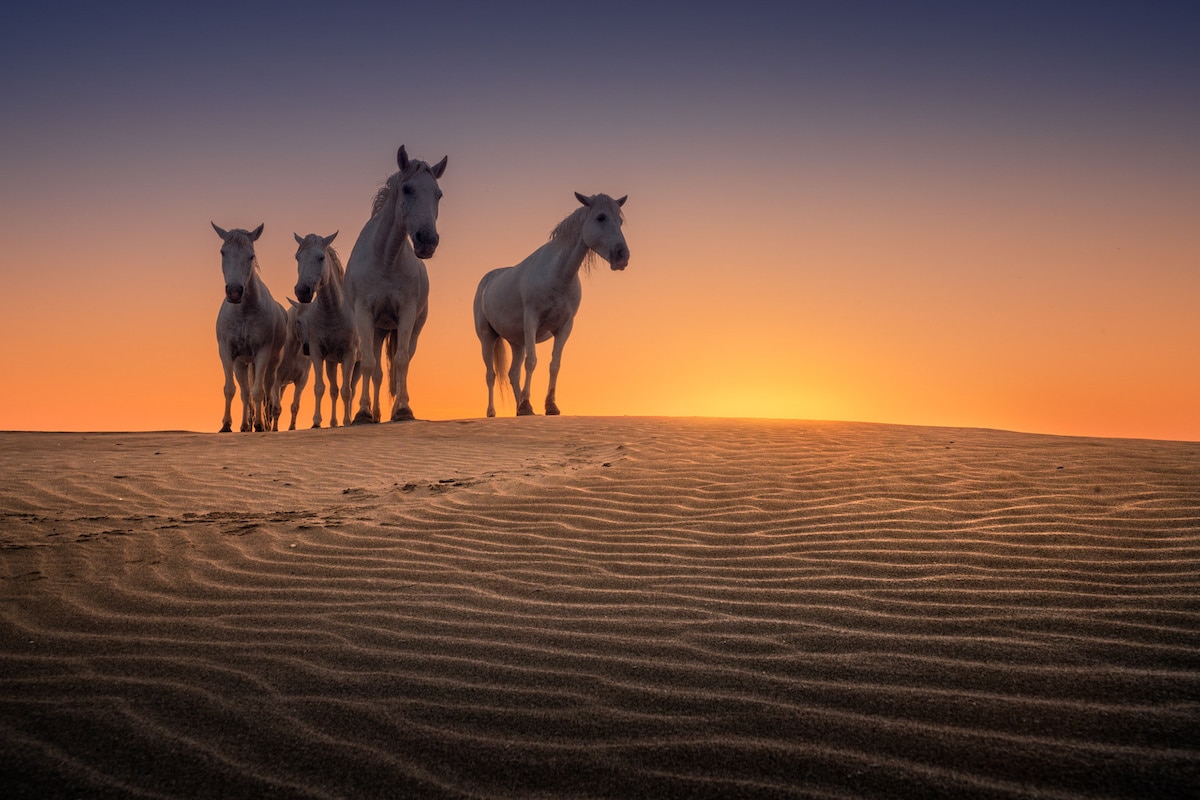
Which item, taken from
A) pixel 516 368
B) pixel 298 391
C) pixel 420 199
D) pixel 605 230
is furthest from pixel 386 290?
pixel 298 391

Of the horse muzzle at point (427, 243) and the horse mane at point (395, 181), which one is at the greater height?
the horse mane at point (395, 181)

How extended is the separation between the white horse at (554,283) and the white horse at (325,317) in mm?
2961

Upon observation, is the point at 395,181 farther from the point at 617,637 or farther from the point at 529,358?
the point at 617,637

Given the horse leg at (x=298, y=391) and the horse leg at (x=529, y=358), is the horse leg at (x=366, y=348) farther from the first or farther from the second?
the horse leg at (x=298, y=391)

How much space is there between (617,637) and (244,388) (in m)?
14.0

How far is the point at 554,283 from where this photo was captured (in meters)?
14.4

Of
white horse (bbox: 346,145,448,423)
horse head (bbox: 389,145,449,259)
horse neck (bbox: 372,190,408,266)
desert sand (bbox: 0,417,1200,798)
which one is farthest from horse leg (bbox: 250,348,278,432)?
desert sand (bbox: 0,417,1200,798)

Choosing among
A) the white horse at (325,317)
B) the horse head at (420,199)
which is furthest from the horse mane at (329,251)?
the horse head at (420,199)

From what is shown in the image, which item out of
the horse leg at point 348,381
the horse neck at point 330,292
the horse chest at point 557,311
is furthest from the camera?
the horse leg at point 348,381

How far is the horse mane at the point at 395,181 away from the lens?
11586mm

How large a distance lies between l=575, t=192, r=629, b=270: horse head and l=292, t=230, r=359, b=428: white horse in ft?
14.3

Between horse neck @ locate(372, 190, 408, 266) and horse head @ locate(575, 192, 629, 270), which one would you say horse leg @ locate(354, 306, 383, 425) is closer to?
horse neck @ locate(372, 190, 408, 266)

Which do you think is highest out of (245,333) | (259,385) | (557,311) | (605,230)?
(605,230)

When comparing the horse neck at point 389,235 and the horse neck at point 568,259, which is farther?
the horse neck at point 568,259
